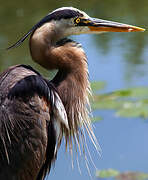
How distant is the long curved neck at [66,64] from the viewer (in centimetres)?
317

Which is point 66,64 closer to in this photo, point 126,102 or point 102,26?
point 102,26

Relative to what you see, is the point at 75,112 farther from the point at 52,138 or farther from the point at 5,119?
the point at 5,119

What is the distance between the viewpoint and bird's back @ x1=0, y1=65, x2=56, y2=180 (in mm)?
3078

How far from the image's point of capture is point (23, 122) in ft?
10.2

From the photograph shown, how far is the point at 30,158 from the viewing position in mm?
3186

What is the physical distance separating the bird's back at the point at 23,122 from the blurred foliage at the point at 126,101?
274 cm

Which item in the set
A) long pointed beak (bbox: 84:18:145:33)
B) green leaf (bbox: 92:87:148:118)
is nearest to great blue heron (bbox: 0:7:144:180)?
long pointed beak (bbox: 84:18:145:33)

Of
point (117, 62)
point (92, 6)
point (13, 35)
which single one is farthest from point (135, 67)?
point (92, 6)

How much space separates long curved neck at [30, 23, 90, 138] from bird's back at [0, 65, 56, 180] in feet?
0.49

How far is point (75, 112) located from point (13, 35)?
20.2ft

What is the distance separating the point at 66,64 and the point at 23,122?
0.49 metres

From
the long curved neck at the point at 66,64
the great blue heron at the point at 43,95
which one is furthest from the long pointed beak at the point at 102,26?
the long curved neck at the point at 66,64

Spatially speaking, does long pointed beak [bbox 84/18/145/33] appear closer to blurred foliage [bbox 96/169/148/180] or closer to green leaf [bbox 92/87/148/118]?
blurred foliage [bbox 96/169/148/180]

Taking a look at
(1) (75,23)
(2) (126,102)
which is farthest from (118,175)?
(1) (75,23)
